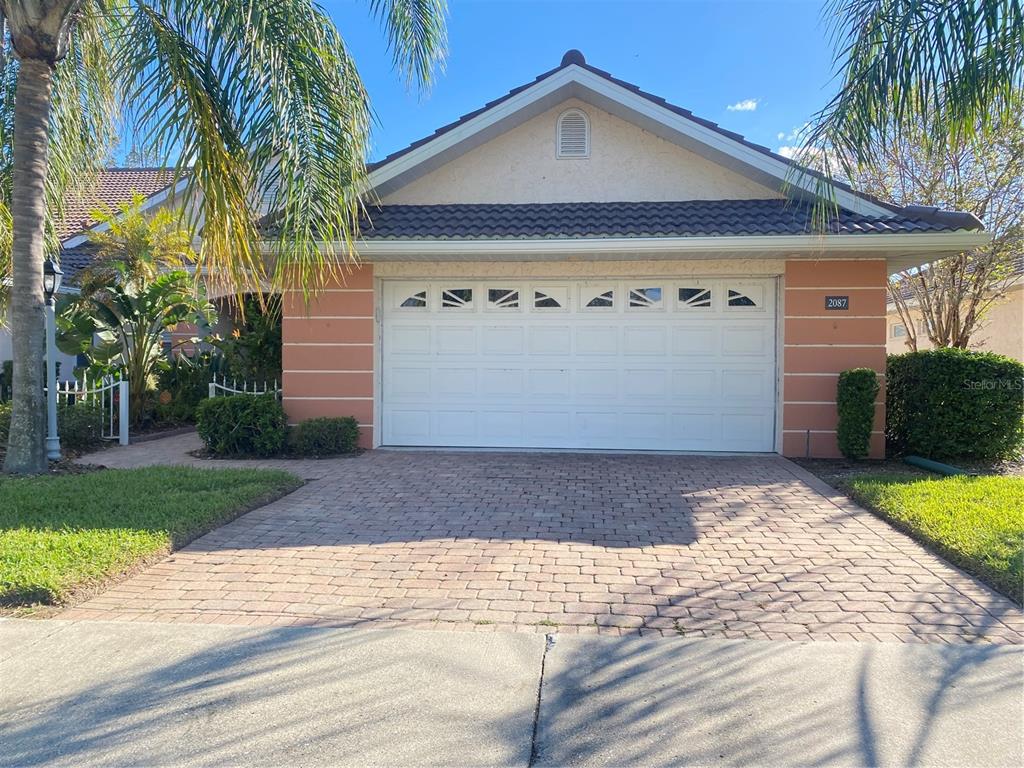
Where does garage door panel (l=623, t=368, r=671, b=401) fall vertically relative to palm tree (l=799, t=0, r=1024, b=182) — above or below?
below

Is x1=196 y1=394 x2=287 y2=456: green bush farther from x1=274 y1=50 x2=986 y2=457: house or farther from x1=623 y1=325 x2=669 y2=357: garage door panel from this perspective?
x1=623 y1=325 x2=669 y2=357: garage door panel

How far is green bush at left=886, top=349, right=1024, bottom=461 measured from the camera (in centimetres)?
834

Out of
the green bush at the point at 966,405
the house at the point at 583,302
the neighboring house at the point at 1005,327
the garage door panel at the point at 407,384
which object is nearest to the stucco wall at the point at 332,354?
the house at the point at 583,302

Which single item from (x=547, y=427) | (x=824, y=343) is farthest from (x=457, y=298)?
(x=824, y=343)

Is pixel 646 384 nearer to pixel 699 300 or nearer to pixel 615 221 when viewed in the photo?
pixel 699 300

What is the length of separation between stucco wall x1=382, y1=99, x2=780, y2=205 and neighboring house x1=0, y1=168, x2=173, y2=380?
492cm

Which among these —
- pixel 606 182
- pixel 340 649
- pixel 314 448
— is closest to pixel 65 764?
pixel 340 649

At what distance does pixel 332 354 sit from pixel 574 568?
245 inches

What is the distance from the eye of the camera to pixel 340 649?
3670 millimetres

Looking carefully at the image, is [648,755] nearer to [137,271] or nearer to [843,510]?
[843,510]

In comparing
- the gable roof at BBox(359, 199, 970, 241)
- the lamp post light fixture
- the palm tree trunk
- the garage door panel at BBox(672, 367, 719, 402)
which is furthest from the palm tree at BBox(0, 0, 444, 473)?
the garage door panel at BBox(672, 367, 719, 402)

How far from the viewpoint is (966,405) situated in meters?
8.48

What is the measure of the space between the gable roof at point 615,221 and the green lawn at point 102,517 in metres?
3.86

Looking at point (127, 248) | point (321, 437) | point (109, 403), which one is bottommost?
point (321, 437)
